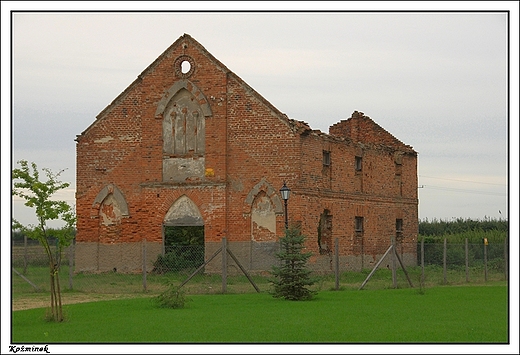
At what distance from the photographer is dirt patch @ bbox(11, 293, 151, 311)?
25094 mm

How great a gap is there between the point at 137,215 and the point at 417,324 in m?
19.7

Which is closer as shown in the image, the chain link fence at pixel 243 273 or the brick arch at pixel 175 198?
the chain link fence at pixel 243 273

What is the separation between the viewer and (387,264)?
134ft

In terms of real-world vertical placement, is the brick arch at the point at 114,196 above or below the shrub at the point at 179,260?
above

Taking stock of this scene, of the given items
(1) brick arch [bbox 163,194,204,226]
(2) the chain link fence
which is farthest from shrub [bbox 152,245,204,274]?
(1) brick arch [bbox 163,194,204,226]

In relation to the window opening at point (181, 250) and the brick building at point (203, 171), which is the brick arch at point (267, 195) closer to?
the brick building at point (203, 171)

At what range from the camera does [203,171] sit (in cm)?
3619

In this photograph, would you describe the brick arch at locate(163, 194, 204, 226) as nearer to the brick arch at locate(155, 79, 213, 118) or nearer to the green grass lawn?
the brick arch at locate(155, 79, 213, 118)

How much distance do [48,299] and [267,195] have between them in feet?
36.1

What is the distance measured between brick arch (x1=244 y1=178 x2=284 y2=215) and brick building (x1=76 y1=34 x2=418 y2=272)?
0.05 meters

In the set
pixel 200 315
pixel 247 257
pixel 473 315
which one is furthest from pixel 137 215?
pixel 473 315

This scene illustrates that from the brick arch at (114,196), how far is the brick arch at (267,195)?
211 inches

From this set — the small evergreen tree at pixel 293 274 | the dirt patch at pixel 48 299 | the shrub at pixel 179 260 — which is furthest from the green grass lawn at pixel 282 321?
the shrub at pixel 179 260

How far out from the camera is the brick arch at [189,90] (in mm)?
36125
